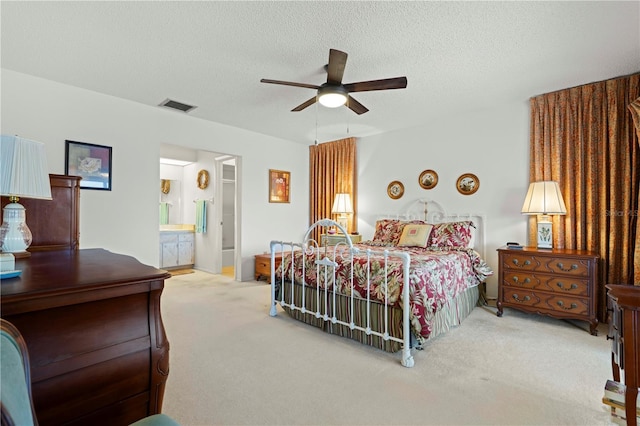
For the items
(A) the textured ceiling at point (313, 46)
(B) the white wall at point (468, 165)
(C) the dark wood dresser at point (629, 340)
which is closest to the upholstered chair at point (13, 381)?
(C) the dark wood dresser at point (629, 340)

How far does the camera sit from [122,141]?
3.82 metres

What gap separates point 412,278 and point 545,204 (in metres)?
1.97

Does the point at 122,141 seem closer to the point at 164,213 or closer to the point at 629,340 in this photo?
the point at 164,213

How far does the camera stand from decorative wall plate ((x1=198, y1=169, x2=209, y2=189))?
629cm

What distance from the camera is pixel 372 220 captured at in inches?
211

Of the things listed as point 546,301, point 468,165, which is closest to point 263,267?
point 468,165

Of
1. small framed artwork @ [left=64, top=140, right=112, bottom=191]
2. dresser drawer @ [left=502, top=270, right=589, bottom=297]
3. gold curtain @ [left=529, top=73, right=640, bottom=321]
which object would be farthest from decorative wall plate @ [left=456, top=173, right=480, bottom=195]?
small framed artwork @ [left=64, top=140, right=112, bottom=191]

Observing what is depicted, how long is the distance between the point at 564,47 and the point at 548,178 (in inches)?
61.1

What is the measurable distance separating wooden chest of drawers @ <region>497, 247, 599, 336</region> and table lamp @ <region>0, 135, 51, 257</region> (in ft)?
12.8

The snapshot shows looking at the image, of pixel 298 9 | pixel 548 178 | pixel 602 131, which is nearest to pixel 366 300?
pixel 298 9

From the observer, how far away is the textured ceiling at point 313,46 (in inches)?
84.1

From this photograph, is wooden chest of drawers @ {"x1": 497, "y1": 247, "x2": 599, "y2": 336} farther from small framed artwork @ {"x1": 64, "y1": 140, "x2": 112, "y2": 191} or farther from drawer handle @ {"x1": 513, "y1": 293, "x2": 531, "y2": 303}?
small framed artwork @ {"x1": 64, "y1": 140, "x2": 112, "y2": 191}

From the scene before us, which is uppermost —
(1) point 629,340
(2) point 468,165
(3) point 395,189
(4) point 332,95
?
(4) point 332,95

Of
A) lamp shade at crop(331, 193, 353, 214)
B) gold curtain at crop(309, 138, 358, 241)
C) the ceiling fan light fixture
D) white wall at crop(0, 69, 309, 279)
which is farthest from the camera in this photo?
gold curtain at crop(309, 138, 358, 241)
